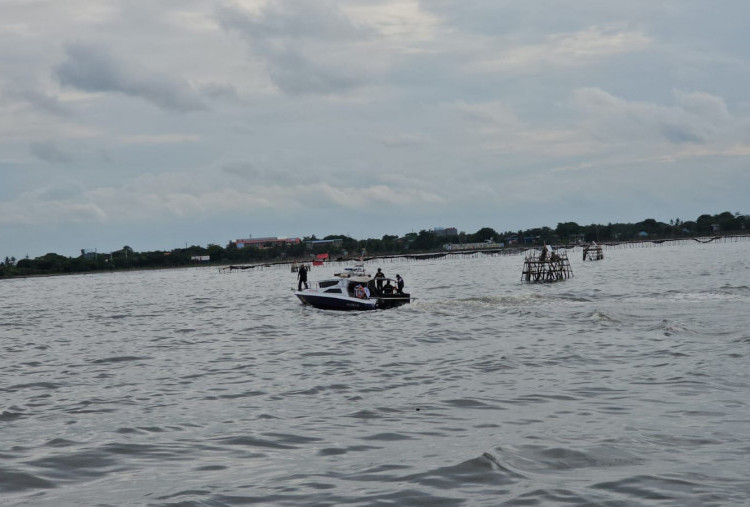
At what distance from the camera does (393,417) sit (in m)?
13.1

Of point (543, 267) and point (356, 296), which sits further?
point (543, 267)

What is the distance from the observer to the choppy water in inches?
356

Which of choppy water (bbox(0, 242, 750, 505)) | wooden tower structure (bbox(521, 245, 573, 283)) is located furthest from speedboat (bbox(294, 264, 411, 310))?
wooden tower structure (bbox(521, 245, 573, 283))

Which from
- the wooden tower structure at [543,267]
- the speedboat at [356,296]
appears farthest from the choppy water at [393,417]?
the wooden tower structure at [543,267]

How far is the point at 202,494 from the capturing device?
8.93 metres

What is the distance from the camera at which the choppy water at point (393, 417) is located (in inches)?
356

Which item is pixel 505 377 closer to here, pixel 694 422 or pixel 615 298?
pixel 694 422

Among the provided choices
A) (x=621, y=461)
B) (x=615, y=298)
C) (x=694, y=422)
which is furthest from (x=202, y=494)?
(x=615, y=298)

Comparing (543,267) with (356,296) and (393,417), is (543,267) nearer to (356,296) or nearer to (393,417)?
(356,296)

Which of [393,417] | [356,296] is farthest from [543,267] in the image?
[393,417]

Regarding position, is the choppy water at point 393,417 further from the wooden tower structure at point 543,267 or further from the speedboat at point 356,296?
the wooden tower structure at point 543,267

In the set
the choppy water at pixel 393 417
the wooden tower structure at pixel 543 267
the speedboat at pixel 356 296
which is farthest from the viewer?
the wooden tower structure at pixel 543 267

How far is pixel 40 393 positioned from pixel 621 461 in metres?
13.8

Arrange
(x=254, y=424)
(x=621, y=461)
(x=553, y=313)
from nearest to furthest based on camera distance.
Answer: (x=621, y=461)
(x=254, y=424)
(x=553, y=313)
